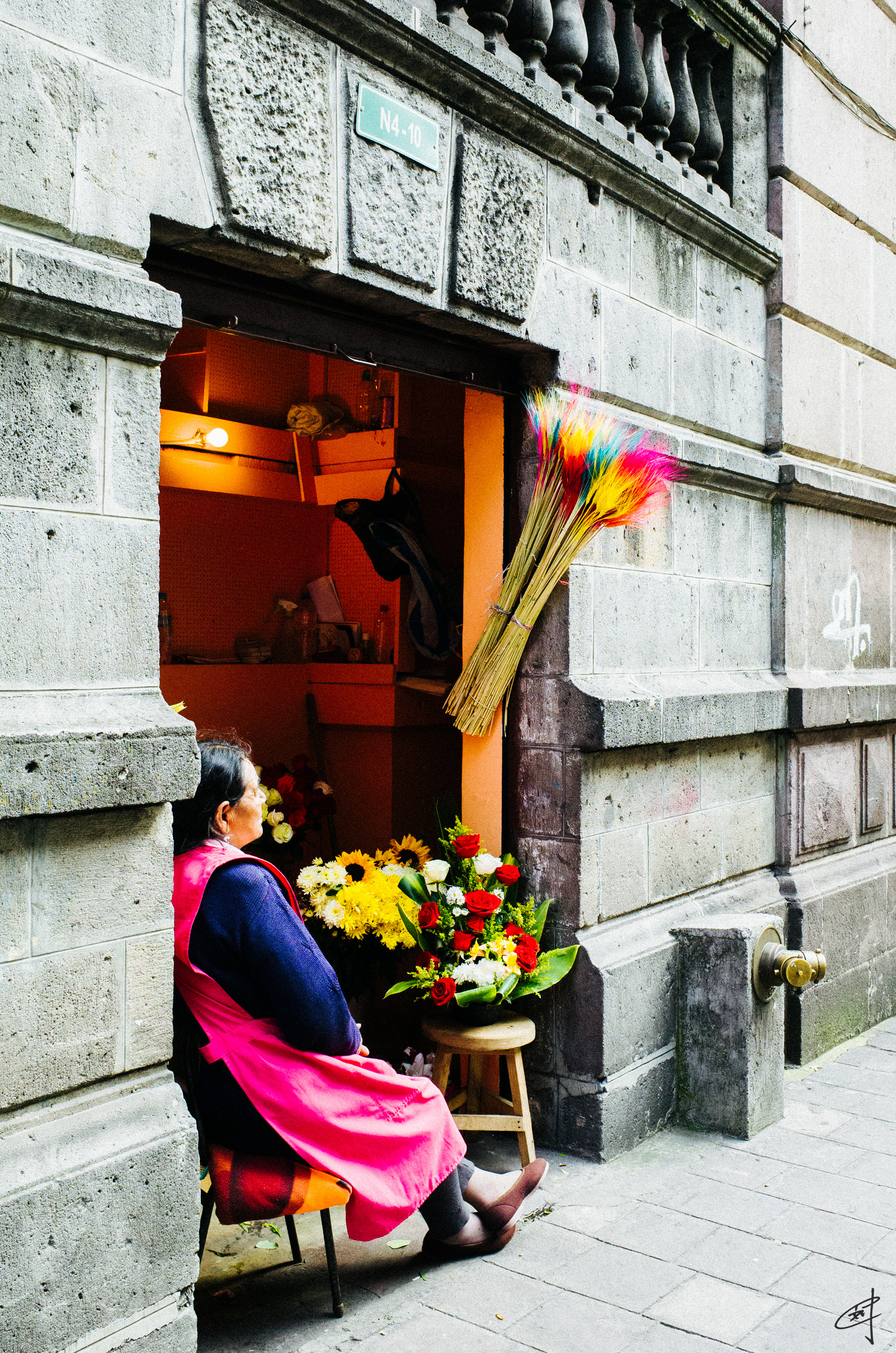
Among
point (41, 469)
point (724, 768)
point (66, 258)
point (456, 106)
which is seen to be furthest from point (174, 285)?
point (724, 768)

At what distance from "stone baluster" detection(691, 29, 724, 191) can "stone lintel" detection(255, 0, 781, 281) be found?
203 millimetres

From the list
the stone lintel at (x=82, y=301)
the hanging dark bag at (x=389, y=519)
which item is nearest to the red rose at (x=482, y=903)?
the stone lintel at (x=82, y=301)

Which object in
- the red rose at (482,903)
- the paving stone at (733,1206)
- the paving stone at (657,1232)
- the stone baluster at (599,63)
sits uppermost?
the stone baluster at (599,63)

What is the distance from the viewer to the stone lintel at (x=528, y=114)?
3373mm

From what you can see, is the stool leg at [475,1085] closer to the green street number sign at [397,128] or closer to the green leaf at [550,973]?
the green leaf at [550,973]

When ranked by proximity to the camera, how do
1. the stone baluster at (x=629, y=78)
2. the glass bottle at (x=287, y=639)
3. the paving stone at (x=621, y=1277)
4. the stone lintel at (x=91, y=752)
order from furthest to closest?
the glass bottle at (x=287, y=639)
the stone baluster at (x=629, y=78)
the paving stone at (x=621, y=1277)
the stone lintel at (x=91, y=752)

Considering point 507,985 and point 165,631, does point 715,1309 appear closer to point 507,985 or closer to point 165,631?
point 507,985

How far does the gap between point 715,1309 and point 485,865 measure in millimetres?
1548

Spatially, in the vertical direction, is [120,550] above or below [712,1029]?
above

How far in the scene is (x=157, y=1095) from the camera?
9.10ft

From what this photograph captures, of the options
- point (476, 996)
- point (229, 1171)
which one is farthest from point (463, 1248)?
point (229, 1171)

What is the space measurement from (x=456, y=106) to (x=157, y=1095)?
10.1 ft

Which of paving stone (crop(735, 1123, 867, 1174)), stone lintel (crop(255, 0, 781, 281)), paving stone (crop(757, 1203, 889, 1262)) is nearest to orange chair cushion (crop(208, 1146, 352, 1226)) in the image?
paving stone (crop(757, 1203, 889, 1262))

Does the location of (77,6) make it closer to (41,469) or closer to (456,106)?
(41,469)
